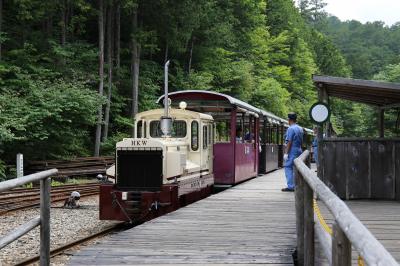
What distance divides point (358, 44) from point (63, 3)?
86726 millimetres

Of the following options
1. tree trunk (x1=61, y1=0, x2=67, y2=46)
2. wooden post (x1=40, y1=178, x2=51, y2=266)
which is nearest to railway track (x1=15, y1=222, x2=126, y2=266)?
wooden post (x1=40, y1=178, x2=51, y2=266)

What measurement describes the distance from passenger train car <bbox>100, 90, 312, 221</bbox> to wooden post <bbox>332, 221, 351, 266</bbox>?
25.8 ft

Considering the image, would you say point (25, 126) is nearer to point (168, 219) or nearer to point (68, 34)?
point (68, 34)

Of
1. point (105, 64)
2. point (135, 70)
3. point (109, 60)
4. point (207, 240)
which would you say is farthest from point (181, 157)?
point (105, 64)

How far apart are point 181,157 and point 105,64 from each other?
18.7 meters

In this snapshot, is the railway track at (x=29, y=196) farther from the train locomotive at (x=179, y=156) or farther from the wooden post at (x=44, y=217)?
the wooden post at (x=44, y=217)

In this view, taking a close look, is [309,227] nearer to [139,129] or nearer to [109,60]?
[139,129]

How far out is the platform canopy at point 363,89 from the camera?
870 cm

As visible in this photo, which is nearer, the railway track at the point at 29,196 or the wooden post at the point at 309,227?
the wooden post at the point at 309,227

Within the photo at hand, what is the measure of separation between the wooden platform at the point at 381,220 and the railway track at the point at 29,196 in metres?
6.86

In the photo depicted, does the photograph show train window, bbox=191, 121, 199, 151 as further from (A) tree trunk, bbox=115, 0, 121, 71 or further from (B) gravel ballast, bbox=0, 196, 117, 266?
(A) tree trunk, bbox=115, 0, 121, 71

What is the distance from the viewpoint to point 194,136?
41.5 feet

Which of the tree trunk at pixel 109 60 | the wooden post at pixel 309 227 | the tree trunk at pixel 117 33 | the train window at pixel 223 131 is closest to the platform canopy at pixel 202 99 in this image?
the train window at pixel 223 131

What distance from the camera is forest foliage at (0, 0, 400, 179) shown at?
2222 centimetres
